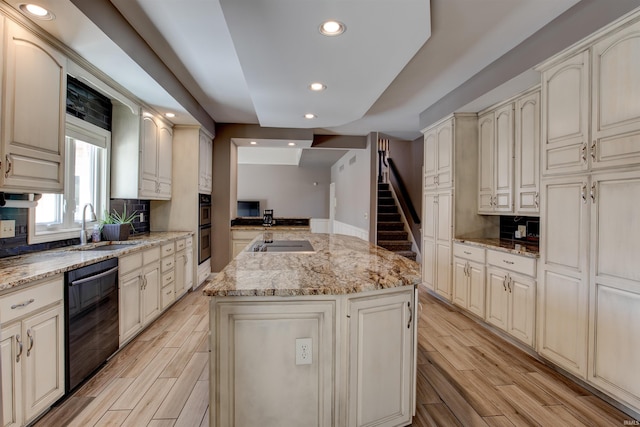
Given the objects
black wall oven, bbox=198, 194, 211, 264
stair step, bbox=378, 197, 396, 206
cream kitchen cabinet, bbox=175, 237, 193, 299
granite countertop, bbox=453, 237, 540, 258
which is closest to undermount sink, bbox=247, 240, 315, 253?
cream kitchen cabinet, bbox=175, 237, 193, 299

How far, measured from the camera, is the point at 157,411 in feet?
6.56

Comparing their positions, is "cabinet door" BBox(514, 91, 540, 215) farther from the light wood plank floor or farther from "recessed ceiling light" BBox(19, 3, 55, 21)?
"recessed ceiling light" BBox(19, 3, 55, 21)

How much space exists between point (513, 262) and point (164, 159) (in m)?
4.28

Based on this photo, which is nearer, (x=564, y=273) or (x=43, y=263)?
(x=43, y=263)

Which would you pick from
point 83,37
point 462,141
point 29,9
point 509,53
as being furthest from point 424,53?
point 29,9

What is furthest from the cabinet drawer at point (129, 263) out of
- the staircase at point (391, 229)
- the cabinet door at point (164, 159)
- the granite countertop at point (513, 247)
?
the staircase at point (391, 229)

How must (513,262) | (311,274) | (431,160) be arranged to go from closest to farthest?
(311,274) < (513,262) < (431,160)

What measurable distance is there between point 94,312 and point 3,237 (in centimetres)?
77

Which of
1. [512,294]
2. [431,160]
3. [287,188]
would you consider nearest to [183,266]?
[431,160]

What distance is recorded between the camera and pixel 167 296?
146 inches

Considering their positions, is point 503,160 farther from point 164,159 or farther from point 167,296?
point 164,159

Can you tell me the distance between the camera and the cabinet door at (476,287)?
11.1 feet

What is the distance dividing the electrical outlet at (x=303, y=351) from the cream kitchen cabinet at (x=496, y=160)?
2.81m

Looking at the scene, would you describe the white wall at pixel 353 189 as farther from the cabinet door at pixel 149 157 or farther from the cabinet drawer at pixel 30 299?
the cabinet drawer at pixel 30 299
